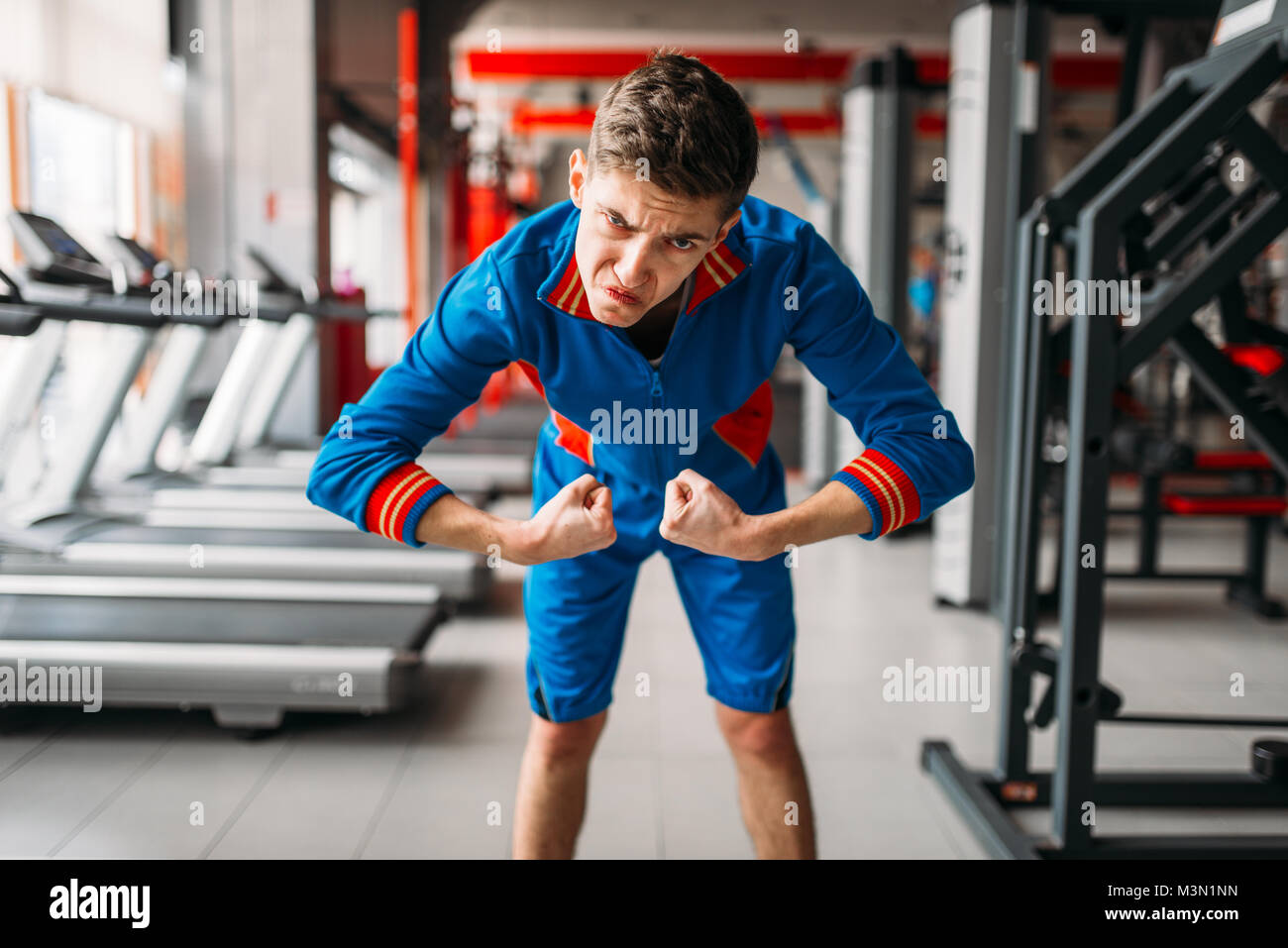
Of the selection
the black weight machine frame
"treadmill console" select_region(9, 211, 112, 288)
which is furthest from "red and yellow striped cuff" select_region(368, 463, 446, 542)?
"treadmill console" select_region(9, 211, 112, 288)

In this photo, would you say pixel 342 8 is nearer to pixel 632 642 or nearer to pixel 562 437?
pixel 632 642

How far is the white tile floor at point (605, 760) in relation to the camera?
2014 mm

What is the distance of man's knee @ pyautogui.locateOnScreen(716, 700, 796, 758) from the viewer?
4.91ft

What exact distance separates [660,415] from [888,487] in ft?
0.98

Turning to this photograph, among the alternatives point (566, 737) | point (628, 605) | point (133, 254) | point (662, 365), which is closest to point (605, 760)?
point (566, 737)

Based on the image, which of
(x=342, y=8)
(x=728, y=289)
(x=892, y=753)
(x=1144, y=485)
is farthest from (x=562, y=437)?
(x=342, y=8)

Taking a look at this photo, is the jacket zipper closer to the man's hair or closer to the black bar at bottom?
the man's hair

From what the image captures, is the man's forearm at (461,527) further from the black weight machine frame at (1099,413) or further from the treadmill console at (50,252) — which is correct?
the treadmill console at (50,252)

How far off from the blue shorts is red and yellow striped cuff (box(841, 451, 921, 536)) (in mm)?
275

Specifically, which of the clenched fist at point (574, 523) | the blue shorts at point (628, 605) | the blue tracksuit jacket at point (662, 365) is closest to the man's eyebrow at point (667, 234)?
the blue tracksuit jacket at point (662, 365)

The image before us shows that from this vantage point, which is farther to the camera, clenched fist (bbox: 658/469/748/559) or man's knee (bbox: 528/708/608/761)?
man's knee (bbox: 528/708/608/761)

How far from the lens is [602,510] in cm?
103

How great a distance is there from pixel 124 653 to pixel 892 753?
1885 mm
